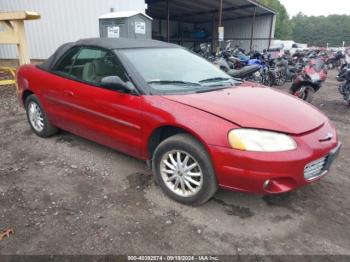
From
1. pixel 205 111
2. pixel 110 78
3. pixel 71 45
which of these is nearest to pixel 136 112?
pixel 110 78

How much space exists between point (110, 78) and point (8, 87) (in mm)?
7231

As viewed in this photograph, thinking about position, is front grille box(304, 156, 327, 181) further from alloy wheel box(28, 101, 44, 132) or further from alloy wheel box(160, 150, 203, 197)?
alloy wheel box(28, 101, 44, 132)

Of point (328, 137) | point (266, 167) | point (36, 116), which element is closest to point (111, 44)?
point (36, 116)

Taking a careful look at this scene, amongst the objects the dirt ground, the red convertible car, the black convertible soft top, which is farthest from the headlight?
the black convertible soft top

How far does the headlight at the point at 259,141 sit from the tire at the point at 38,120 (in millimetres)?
3036

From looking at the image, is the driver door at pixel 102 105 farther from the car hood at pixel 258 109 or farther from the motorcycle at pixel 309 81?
the motorcycle at pixel 309 81

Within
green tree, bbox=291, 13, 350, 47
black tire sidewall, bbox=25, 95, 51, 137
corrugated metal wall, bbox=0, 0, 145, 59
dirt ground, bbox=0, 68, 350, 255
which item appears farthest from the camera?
green tree, bbox=291, 13, 350, 47

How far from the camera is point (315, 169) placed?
2.91 meters

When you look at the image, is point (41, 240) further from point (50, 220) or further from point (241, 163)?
point (241, 163)

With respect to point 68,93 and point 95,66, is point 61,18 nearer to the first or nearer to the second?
point 68,93

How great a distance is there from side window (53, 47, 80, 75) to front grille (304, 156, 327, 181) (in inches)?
119

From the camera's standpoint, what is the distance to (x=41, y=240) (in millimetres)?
2641

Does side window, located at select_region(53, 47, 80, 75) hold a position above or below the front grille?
above

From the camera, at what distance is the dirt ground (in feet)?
8.54
